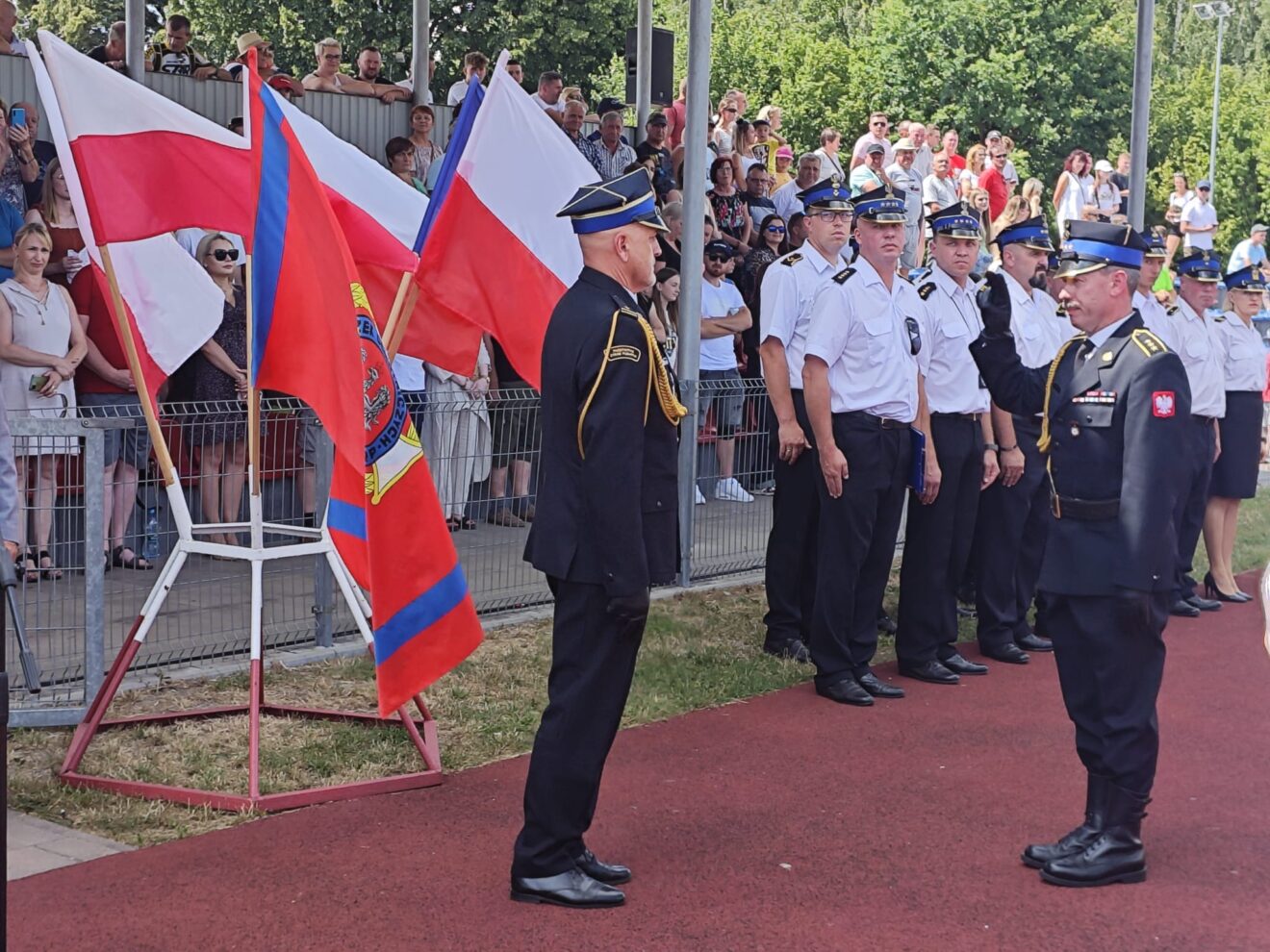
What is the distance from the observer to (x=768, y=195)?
16.1m

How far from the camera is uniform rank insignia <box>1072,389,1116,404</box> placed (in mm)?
5500

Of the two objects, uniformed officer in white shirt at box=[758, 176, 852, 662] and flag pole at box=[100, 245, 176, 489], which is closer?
flag pole at box=[100, 245, 176, 489]

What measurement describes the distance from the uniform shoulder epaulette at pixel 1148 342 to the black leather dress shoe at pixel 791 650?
131 inches

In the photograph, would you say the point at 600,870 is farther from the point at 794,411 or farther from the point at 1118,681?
the point at 794,411

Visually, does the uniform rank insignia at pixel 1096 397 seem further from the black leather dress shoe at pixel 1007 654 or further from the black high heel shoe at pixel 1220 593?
the black high heel shoe at pixel 1220 593

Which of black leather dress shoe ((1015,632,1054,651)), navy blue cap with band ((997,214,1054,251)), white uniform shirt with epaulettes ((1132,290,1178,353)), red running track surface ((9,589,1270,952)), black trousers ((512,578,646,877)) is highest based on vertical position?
navy blue cap with band ((997,214,1054,251))

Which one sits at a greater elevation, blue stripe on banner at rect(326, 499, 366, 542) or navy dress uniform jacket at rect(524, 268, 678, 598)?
navy dress uniform jacket at rect(524, 268, 678, 598)

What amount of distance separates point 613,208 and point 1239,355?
7.22 metres

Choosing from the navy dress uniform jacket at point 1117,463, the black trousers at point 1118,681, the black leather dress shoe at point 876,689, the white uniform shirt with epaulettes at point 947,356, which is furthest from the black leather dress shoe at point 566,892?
the white uniform shirt with epaulettes at point 947,356

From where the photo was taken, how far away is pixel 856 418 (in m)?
7.62

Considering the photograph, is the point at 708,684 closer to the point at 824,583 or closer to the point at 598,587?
the point at 824,583

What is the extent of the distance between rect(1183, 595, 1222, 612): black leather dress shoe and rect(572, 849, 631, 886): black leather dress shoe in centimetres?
651

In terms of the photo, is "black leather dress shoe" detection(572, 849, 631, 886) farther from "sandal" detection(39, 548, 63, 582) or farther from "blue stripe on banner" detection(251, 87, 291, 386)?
"sandal" detection(39, 548, 63, 582)

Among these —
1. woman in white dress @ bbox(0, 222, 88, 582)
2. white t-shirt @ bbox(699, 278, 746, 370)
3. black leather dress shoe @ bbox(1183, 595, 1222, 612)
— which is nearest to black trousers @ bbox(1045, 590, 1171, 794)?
woman in white dress @ bbox(0, 222, 88, 582)
